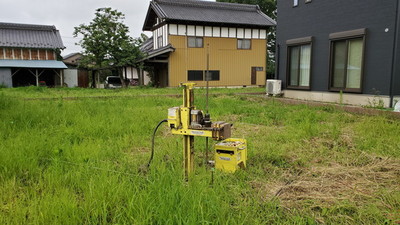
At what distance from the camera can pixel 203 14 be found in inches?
814

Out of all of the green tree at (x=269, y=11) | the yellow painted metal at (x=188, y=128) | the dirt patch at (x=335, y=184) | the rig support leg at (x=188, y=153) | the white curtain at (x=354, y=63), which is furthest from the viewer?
the green tree at (x=269, y=11)

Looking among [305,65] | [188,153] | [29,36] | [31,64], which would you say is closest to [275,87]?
[305,65]

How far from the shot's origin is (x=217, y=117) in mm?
7004

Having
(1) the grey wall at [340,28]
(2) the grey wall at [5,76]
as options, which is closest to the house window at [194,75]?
(1) the grey wall at [340,28]

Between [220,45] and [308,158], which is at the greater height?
[220,45]

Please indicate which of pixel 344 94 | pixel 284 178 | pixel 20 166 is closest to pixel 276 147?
pixel 284 178

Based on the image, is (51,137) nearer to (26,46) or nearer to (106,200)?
(106,200)

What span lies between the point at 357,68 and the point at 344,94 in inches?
31.8

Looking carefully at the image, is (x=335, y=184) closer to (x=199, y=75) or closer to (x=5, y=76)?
(x=199, y=75)

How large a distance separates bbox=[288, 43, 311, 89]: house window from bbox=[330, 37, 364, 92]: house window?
3.34 feet

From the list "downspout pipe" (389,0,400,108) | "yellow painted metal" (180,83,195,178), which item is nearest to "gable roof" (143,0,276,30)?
"downspout pipe" (389,0,400,108)

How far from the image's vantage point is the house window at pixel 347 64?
8211 mm

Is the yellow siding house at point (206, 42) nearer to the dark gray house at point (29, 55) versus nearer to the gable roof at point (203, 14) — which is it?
the gable roof at point (203, 14)

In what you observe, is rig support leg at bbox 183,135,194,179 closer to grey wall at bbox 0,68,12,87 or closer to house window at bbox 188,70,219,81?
house window at bbox 188,70,219,81
